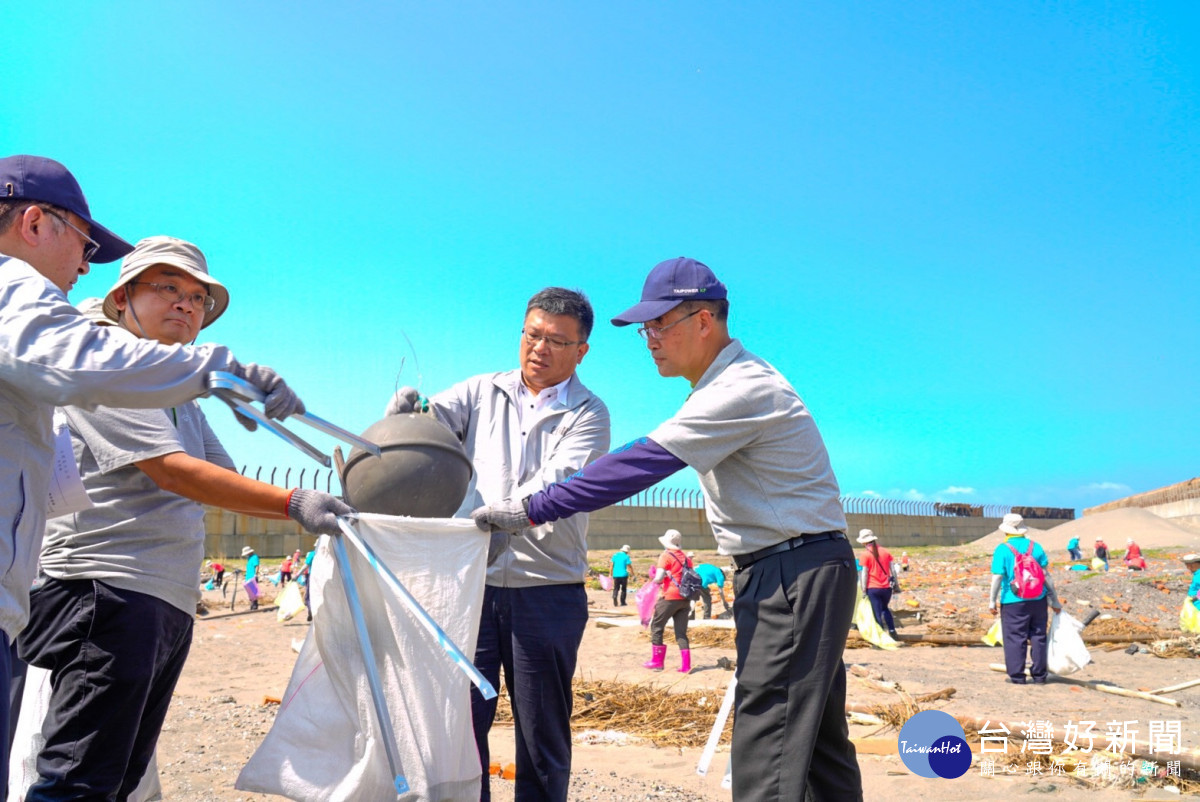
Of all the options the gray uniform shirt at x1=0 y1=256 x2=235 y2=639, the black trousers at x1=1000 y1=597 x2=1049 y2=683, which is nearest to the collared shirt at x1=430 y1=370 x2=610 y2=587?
the gray uniform shirt at x1=0 y1=256 x2=235 y2=639

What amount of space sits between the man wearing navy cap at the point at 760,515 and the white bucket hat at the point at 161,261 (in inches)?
53.8

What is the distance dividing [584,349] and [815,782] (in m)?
2.05

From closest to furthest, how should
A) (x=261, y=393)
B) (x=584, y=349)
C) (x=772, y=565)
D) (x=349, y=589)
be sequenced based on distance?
1. (x=261, y=393)
2. (x=772, y=565)
3. (x=349, y=589)
4. (x=584, y=349)

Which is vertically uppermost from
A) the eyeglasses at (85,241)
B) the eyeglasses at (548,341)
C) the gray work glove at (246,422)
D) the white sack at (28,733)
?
the eyeglasses at (548,341)

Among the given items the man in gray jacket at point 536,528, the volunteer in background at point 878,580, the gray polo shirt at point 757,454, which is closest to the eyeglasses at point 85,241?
the man in gray jacket at point 536,528

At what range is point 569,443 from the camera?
3.78 meters

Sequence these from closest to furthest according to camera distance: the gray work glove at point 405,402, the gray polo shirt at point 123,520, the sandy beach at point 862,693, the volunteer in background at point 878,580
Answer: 1. the gray polo shirt at point 123,520
2. the gray work glove at point 405,402
3. the sandy beach at point 862,693
4. the volunteer in background at point 878,580

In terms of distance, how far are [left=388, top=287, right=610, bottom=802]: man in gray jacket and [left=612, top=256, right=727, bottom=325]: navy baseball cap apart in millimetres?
639

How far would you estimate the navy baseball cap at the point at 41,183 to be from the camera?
87.5 inches

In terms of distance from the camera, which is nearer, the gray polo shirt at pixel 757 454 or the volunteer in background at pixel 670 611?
the gray polo shirt at pixel 757 454

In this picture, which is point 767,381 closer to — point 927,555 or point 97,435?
point 97,435

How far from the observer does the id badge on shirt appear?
2.63 meters

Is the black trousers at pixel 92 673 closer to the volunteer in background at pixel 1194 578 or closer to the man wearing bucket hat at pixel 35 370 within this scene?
the man wearing bucket hat at pixel 35 370

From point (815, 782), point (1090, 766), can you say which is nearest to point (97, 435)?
point (815, 782)
